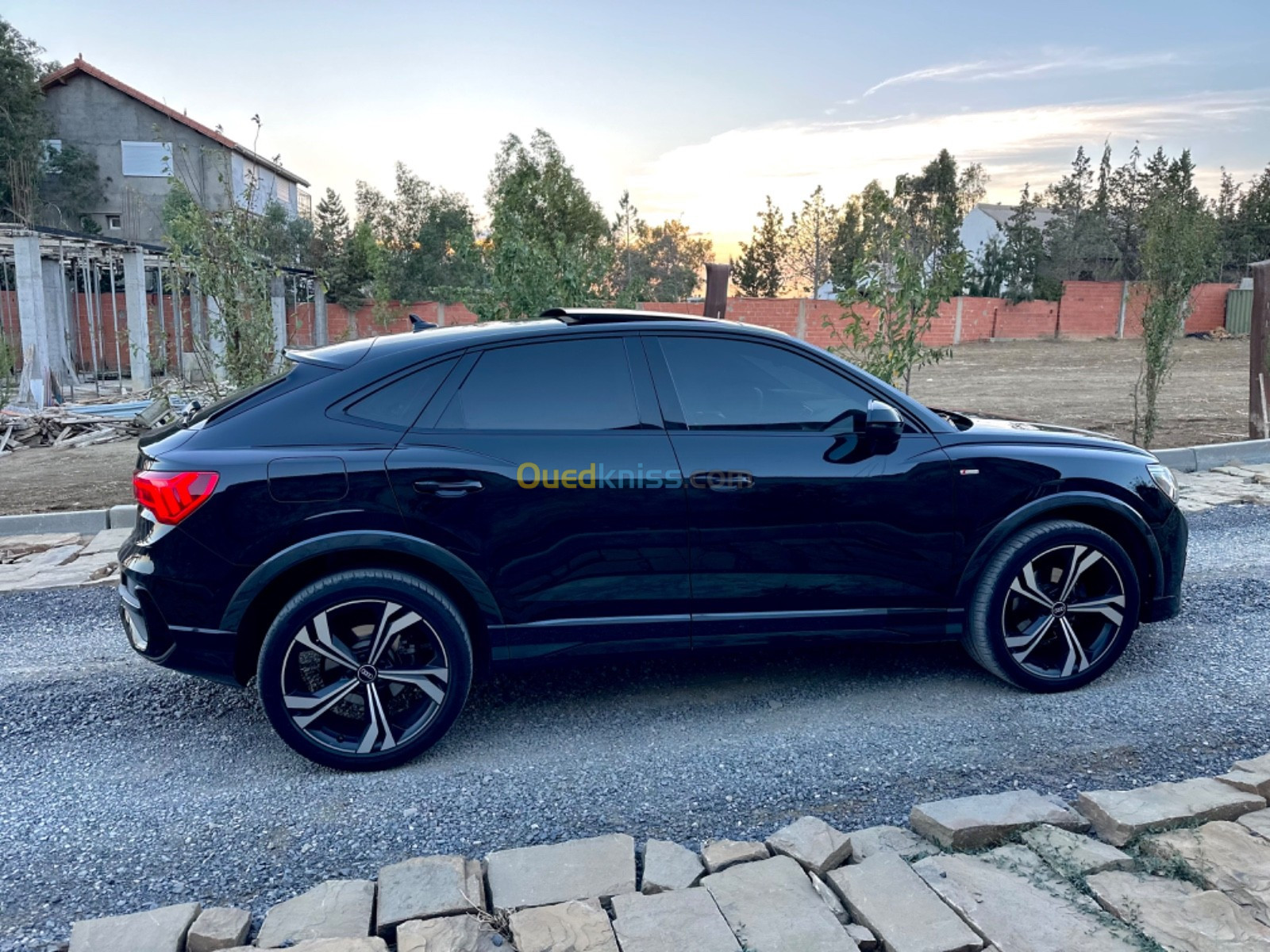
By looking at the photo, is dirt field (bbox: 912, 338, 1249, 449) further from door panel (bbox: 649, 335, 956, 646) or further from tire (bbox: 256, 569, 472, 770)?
tire (bbox: 256, 569, 472, 770)

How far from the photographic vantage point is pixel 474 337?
383 centimetres

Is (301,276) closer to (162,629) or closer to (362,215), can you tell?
(362,215)

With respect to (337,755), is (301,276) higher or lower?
higher

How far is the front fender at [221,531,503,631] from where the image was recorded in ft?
11.4

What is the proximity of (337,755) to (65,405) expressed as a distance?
55.4 feet

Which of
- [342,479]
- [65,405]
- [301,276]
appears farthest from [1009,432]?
[301,276]

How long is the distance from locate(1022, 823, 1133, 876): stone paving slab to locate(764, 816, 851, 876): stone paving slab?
58cm

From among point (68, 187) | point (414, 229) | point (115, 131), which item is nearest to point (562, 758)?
point (414, 229)

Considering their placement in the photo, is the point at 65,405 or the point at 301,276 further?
the point at 301,276

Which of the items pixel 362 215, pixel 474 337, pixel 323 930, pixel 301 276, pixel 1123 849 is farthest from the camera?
pixel 362 215

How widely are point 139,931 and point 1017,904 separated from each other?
2.40 meters

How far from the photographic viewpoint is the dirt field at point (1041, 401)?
9656 millimetres

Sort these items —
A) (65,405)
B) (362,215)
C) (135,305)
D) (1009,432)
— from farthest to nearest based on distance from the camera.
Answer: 1. (362,215)
2. (135,305)
3. (65,405)
4. (1009,432)

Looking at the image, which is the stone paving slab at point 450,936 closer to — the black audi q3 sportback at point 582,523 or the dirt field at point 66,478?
the black audi q3 sportback at point 582,523
